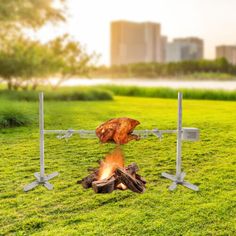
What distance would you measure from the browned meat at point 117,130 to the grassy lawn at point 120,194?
2.06 feet

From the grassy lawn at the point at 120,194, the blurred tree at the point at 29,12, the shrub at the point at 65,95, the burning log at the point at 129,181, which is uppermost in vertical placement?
the blurred tree at the point at 29,12

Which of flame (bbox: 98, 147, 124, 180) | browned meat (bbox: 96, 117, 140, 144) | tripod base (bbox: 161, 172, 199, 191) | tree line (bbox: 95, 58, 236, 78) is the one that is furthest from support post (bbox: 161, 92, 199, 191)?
tree line (bbox: 95, 58, 236, 78)

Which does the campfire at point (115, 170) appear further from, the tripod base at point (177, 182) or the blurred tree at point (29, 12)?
the blurred tree at point (29, 12)

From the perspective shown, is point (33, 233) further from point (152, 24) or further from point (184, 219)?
point (152, 24)

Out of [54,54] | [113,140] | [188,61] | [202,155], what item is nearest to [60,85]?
[54,54]

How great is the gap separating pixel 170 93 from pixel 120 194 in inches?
568

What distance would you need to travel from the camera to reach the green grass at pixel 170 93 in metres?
17.9

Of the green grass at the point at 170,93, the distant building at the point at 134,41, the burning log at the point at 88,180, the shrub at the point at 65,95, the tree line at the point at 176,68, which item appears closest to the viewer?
the burning log at the point at 88,180

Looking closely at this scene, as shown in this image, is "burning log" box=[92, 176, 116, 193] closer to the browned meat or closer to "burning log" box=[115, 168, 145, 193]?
"burning log" box=[115, 168, 145, 193]

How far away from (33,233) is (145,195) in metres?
1.45

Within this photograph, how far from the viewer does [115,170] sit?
4.97 metres

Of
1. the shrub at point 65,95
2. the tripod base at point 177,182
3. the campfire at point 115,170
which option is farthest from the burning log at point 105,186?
the shrub at point 65,95

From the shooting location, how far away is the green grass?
17906 millimetres

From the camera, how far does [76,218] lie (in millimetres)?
4105
